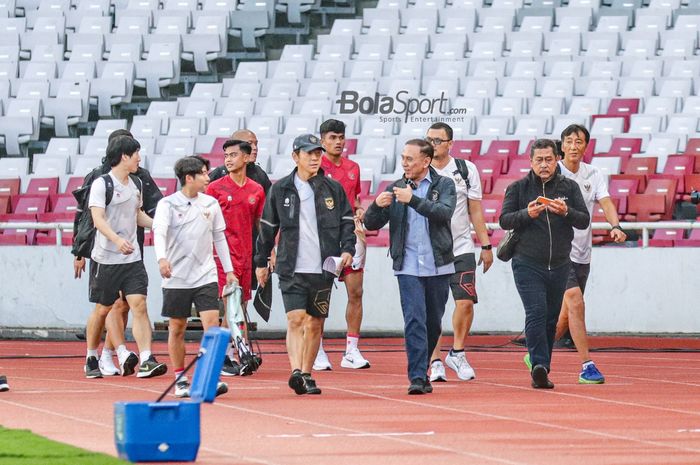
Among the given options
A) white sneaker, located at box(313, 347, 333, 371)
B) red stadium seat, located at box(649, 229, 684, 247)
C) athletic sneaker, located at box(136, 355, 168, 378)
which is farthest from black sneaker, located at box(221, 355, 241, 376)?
red stadium seat, located at box(649, 229, 684, 247)

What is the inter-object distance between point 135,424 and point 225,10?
23.7 m

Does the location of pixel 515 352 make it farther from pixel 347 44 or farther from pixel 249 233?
pixel 347 44

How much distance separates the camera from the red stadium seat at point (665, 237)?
1991 centimetres

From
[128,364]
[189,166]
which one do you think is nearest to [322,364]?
[128,364]

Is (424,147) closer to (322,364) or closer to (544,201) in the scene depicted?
(544,201)

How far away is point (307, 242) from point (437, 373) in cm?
195

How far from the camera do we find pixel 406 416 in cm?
1060

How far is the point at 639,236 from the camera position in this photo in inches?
817

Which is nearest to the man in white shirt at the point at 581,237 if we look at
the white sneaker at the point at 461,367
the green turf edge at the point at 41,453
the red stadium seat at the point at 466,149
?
the white sneaker at the point at 461,367

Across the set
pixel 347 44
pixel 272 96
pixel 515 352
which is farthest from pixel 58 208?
pixel 515 352

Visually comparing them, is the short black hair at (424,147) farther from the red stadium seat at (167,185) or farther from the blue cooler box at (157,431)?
the red stadium seat at (167,185)

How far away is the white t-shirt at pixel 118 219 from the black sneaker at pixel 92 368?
0.88 metres

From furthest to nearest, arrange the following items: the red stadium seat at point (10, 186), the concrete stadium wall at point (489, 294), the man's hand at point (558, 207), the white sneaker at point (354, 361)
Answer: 1. the red stadium seat at point (10, 186)
2. the concrete stadium wall at point (489, 294)
3. the white sneaker at point (354, 361)
4. the man's hand at point (558, 207)

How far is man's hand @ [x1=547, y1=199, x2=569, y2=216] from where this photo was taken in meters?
12.6
